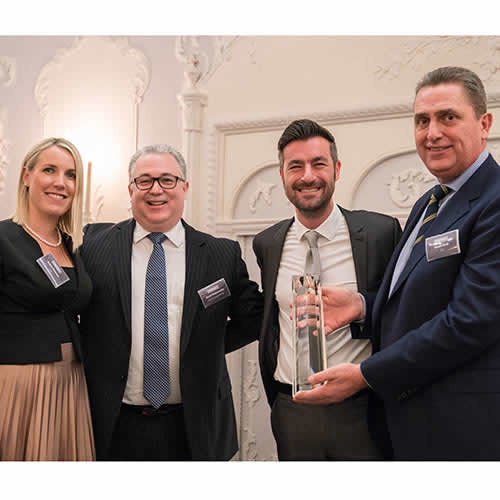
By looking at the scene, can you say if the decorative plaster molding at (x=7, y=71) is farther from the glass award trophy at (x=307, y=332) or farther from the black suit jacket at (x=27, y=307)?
the glass award trophy at (x=307, y=332)

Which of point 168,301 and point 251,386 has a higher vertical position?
point 168,301

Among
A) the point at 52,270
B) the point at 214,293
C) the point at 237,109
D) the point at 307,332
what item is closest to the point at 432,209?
the point at 307,332

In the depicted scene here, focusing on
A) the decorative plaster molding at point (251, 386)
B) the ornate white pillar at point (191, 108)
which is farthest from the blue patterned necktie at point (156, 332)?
the decorative plaster molding at point (251, 386)

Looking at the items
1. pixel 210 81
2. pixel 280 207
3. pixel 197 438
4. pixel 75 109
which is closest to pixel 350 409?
pixel 197 438

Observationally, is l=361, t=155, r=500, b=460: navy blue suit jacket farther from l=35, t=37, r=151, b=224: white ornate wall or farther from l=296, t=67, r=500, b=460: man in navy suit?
l=35, t=37, r=151, b=224: white ornate wall

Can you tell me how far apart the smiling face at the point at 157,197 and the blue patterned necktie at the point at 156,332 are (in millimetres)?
94

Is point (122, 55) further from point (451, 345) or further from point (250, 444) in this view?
point (451, 345)

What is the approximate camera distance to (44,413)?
193cm

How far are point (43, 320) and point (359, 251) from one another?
1.18 m

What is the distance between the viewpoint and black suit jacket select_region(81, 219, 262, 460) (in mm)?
2049

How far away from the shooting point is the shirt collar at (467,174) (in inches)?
66.4

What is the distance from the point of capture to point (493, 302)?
155cm
